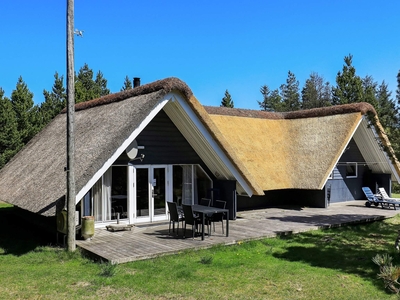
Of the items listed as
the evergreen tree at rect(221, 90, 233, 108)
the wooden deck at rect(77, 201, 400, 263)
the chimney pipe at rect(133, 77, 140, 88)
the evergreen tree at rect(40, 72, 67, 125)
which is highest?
the evergreen tree at rect(221, 90, 233, 108)

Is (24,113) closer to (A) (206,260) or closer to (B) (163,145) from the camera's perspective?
(B) (163,145)

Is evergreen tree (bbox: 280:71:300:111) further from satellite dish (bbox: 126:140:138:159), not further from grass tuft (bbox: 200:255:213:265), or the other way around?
grass tuft (bbox: 200:255:213:265)

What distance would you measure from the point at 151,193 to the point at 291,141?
8.15 m

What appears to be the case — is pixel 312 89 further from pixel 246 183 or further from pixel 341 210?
pixel 246 183

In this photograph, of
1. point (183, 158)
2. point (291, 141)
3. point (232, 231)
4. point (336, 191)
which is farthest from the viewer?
point (336, 191)

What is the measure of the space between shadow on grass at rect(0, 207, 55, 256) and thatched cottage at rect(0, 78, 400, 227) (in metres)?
1.06

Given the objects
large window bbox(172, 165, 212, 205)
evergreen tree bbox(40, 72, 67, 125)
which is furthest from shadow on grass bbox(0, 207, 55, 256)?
evergreen tree bbox(40, 72, 67, 125)

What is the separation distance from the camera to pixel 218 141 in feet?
37.8

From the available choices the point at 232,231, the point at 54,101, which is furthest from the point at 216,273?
the point at 54,101

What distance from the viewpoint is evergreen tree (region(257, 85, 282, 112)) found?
64.6 m

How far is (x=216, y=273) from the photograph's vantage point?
6.93 m

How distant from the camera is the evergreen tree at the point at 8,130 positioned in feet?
87.0

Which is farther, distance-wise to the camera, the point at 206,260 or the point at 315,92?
the point at 315,92

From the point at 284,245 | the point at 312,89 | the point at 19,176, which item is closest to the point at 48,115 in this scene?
the point at 19,176
